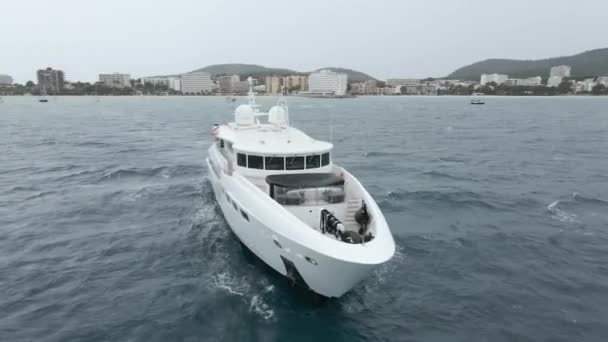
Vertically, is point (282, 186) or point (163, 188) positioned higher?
point (282, 186)

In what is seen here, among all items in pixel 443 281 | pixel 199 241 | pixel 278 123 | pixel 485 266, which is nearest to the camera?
pixel 443 281

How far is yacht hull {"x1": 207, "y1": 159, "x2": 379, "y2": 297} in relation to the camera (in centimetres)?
1189

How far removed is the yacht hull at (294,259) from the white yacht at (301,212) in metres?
0.03

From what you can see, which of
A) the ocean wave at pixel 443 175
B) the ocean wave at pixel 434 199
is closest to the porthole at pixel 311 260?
the ocean wave at pixel 434 199

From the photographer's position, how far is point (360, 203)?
15938 millimetres

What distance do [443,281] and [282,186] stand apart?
24.7ft

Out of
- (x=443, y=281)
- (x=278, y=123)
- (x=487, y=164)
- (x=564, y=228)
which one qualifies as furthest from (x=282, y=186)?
(x=487, y=164)

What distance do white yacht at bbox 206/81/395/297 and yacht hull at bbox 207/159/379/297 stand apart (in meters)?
0.03

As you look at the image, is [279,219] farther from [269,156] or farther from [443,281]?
[443,281]

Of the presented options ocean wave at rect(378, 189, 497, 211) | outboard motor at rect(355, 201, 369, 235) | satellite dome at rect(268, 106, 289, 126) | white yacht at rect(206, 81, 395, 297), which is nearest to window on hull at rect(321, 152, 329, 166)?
white yacht at rect(206, 81, 395, 297)

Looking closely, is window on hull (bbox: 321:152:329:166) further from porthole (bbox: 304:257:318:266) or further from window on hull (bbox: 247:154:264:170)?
porthole (bbox: 304:257:318:266)

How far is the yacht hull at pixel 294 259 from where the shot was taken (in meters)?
11.9

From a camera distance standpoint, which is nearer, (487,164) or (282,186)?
(282,186)

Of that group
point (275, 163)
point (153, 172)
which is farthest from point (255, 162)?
point (153, 172)
